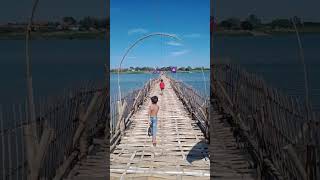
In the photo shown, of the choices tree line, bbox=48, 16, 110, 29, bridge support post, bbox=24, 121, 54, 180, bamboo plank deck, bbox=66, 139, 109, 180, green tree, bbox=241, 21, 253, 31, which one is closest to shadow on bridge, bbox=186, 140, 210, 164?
bamboo plank deck, bbox=66, 139, 109, 180

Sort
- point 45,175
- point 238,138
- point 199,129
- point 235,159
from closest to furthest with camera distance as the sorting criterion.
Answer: point 45,175
point 235,159
point 238,138
point 199,129

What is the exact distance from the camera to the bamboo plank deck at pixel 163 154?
221 inches

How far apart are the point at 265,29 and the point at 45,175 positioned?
4347 millimetres

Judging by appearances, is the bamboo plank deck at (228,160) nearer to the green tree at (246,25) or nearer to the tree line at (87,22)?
the green tree at (246,25)

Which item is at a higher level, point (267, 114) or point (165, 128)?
point (267, 114)

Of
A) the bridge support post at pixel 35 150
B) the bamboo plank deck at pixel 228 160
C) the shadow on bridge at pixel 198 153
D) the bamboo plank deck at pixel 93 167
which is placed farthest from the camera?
the shadow on bridge at pixel 198 153

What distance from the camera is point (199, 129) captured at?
31.3 feet

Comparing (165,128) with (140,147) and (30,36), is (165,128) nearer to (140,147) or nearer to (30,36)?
(140,147)

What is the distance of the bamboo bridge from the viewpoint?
3.80 meters

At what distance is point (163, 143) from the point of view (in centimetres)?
794

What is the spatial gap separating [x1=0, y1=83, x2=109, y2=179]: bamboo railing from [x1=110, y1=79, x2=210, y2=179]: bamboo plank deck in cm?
55

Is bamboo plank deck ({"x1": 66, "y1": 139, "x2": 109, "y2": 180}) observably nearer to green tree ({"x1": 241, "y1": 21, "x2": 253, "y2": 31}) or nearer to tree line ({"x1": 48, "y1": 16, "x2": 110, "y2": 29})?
tree line ({"x1": 48, "y1": 16, "x2": 110, "y2": 29})

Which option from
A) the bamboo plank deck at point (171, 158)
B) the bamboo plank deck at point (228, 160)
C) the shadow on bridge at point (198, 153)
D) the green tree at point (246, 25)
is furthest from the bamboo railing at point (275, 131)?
the green tree at point (246, 25)

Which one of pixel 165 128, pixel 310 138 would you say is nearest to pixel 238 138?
pixel 165 128
